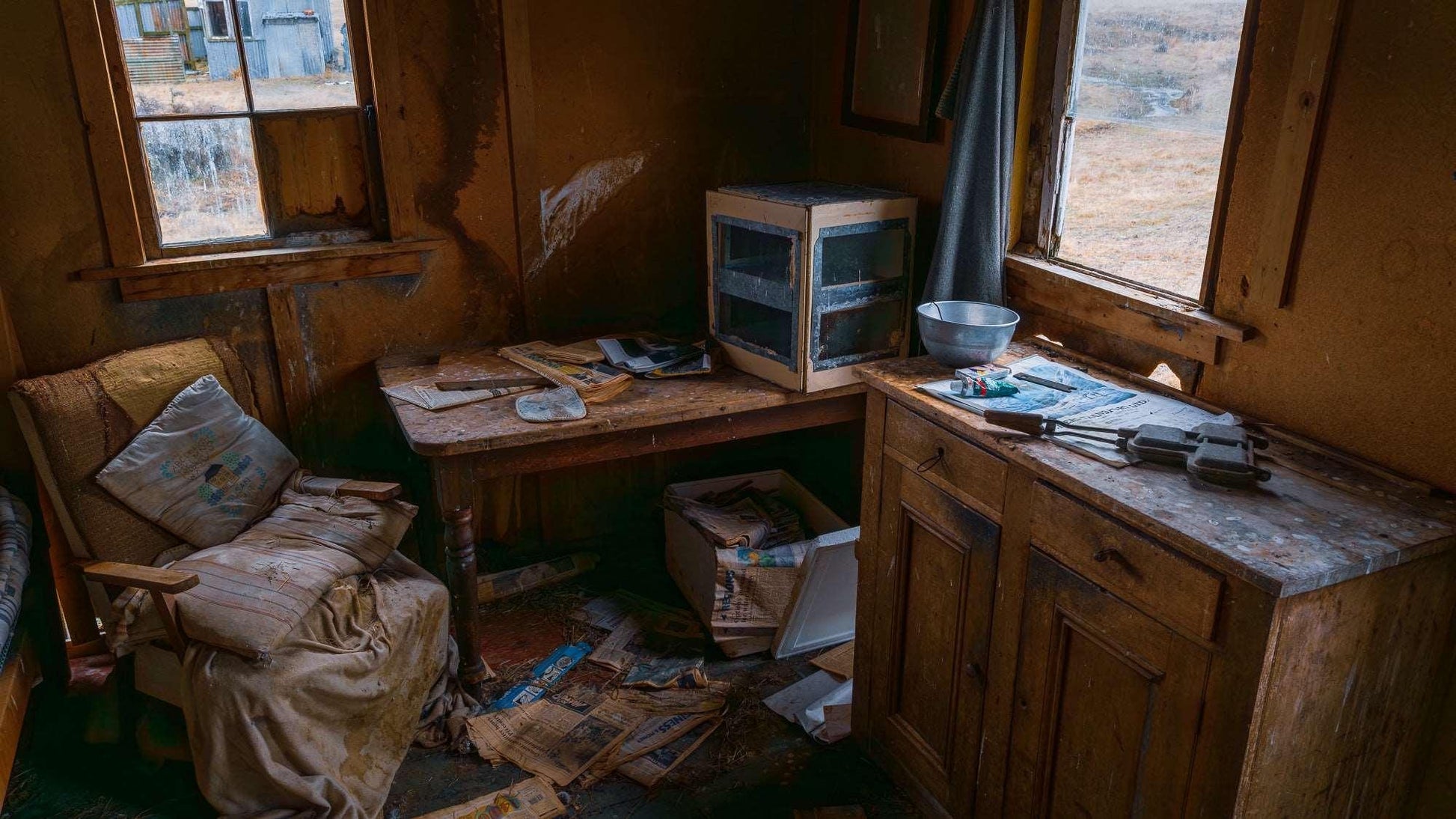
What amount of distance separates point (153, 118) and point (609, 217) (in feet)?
4.86

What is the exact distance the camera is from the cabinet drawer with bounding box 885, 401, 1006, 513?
2.28 m

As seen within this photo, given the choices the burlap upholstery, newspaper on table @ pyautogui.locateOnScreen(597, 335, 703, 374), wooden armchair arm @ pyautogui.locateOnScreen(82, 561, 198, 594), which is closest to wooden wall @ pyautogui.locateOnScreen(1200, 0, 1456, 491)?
newspaper on table @ pyautogui.locateOnScreen(597, 335, 703, 374)

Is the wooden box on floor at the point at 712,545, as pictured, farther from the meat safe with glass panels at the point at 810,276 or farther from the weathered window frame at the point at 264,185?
the weathered window frame at the point at 264,185

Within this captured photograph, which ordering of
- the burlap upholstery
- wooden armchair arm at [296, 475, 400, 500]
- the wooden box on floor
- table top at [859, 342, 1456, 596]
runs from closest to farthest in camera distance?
table top at [859, 342, 1456, 596], the burlap upholstery, wooden armchair arm at [296, 475, 400, 500], the wooden box on floor

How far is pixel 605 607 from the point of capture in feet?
12.3

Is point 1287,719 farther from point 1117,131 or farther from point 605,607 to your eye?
point 605,607

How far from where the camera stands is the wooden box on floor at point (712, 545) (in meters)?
3.44

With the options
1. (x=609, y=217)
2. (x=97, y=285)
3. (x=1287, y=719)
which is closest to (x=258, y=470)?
(x=97, y=285)

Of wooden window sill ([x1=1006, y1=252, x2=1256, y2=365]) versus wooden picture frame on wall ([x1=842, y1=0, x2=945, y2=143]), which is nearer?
wooden window sill ([x1=1006, y1=252, x2=1256, y2=365])

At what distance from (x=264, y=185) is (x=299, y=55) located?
0.43 metres

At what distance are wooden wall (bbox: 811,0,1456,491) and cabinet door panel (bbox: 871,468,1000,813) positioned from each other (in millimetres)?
724

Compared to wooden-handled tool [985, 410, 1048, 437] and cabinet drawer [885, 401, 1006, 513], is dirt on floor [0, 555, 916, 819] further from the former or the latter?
wooden-handled tool [985, 410, 1048, 437]

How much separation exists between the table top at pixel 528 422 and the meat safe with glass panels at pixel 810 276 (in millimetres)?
112

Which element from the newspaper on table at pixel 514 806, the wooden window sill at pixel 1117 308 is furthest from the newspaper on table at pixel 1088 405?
the newspaper on table at pixel 514 806
